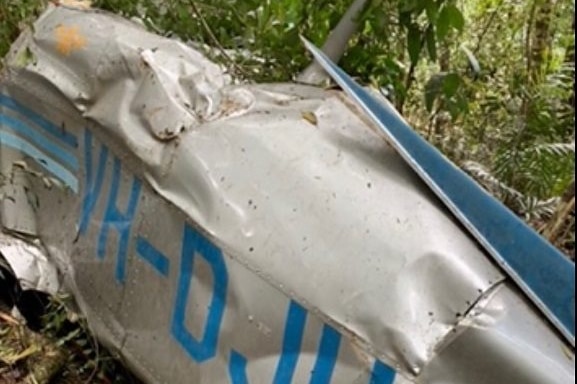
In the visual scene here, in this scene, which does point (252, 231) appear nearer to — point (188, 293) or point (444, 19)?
point (188, 293)

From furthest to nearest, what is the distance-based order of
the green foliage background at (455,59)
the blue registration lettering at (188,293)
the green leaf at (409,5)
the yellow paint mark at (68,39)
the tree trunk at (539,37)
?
the tree trunk at (539,37) → the green foliage background at (455,59) → the green leaf at (409,5) → the yellow paint mark at (68,39) → the blue registration lettering at (188,293)

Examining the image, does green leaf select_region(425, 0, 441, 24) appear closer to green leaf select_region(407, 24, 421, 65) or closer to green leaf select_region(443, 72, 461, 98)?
green leaf select_region(407, 24, 421, 65)

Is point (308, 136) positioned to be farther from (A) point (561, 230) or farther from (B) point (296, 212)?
(A) point (561, 230)

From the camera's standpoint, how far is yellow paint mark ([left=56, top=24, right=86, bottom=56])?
120 inches

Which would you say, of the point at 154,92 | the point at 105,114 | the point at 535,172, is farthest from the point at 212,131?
the point at 535,172

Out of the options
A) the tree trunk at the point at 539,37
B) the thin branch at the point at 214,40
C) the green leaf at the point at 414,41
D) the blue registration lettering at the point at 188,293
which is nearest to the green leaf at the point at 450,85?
the green leaf at the point at 414,41

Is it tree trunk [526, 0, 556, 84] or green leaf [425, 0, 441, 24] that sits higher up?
green leaf [425, 0, 441, 24]

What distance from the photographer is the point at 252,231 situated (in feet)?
7.43

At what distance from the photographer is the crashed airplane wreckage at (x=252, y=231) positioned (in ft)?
6.27

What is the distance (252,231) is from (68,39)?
1.26 meters

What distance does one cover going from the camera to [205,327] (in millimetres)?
2350

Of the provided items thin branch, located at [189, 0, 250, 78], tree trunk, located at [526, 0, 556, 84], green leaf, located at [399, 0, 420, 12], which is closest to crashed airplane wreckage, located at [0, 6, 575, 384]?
thin branch, located at [189, 0, 250, 78]

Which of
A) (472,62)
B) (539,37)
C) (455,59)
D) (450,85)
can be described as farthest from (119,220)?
(539,37)

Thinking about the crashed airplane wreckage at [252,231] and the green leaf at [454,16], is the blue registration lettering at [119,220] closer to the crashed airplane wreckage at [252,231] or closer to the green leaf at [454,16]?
the crashed airplane wreckage at [252,231]
